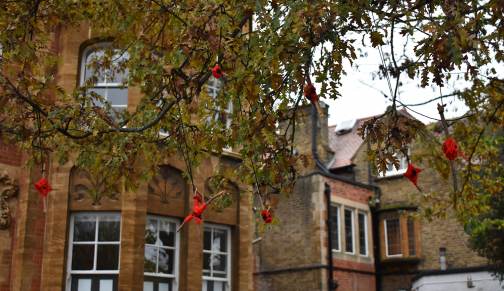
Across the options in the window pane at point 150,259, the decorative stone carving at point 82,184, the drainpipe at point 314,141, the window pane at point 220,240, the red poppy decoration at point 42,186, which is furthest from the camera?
the drainpipe at point 314,141

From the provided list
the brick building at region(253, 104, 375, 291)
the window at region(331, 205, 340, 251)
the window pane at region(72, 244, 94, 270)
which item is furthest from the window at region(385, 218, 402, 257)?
the window pane at region(72, 244, 94, 270)

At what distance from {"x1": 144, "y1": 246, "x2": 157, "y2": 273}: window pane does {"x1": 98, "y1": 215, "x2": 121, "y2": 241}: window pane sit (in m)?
0.74

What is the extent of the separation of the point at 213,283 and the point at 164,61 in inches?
273

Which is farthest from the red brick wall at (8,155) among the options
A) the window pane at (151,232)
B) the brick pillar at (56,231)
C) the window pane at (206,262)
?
the window pane at (206,262)

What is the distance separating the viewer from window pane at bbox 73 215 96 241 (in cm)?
1130

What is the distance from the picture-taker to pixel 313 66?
287 inches

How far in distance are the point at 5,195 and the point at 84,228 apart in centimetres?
162

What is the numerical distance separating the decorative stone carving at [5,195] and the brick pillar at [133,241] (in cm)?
211

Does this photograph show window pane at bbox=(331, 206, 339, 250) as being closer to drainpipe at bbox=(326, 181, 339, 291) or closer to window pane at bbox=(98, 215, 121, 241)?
drainpipe at bbox=(326, 181, 339, 291)

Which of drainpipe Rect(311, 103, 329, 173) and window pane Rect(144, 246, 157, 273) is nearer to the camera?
window pane Rect(144, 246, 157, 273)

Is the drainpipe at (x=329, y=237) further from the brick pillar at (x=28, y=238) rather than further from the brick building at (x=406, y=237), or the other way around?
the brick pillar at (x=28, y=238)

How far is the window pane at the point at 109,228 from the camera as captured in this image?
11414 mm

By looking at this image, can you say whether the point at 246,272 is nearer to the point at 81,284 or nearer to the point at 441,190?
the point at 81,284

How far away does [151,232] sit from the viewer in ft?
39.4
